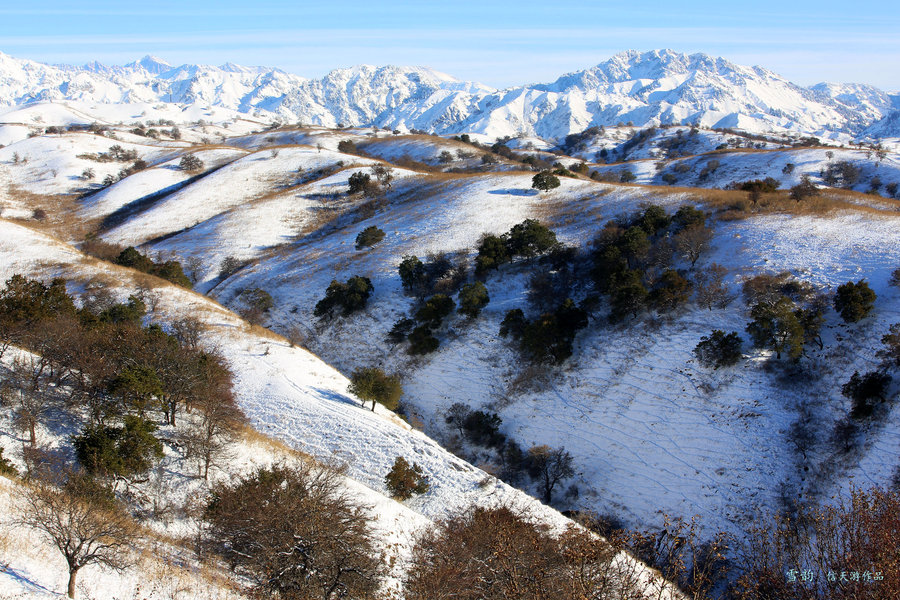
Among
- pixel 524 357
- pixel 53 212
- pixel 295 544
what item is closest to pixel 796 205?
pixel 524 357

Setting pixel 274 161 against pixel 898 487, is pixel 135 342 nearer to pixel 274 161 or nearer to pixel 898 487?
pixel 898 487

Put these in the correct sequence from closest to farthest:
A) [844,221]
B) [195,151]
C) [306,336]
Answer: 1. [844,221]
2. [306,336]
3. [195,151]

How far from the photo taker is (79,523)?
35.7 ft

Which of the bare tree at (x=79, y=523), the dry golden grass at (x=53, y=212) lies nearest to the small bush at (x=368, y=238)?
the bare tree at (x=79, y=523)

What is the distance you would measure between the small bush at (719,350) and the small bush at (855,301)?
618 centimetres

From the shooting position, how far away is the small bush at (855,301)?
2789 centimetres

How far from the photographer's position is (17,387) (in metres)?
19.1

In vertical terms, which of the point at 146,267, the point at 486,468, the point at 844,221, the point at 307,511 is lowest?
the point at 486,468

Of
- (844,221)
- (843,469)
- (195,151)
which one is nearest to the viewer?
(843,469)

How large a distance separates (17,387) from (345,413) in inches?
592

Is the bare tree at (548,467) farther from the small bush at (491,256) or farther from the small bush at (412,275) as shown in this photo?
the small bush at (412,275)

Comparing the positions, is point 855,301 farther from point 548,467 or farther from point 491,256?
point 491,256

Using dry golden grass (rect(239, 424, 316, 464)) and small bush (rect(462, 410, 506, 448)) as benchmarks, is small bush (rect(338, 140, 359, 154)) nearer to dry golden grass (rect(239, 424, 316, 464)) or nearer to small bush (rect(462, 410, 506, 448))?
small bush (rect(462, 410, 506, 448))

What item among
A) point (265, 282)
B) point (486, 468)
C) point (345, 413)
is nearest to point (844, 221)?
point (486, 468)
